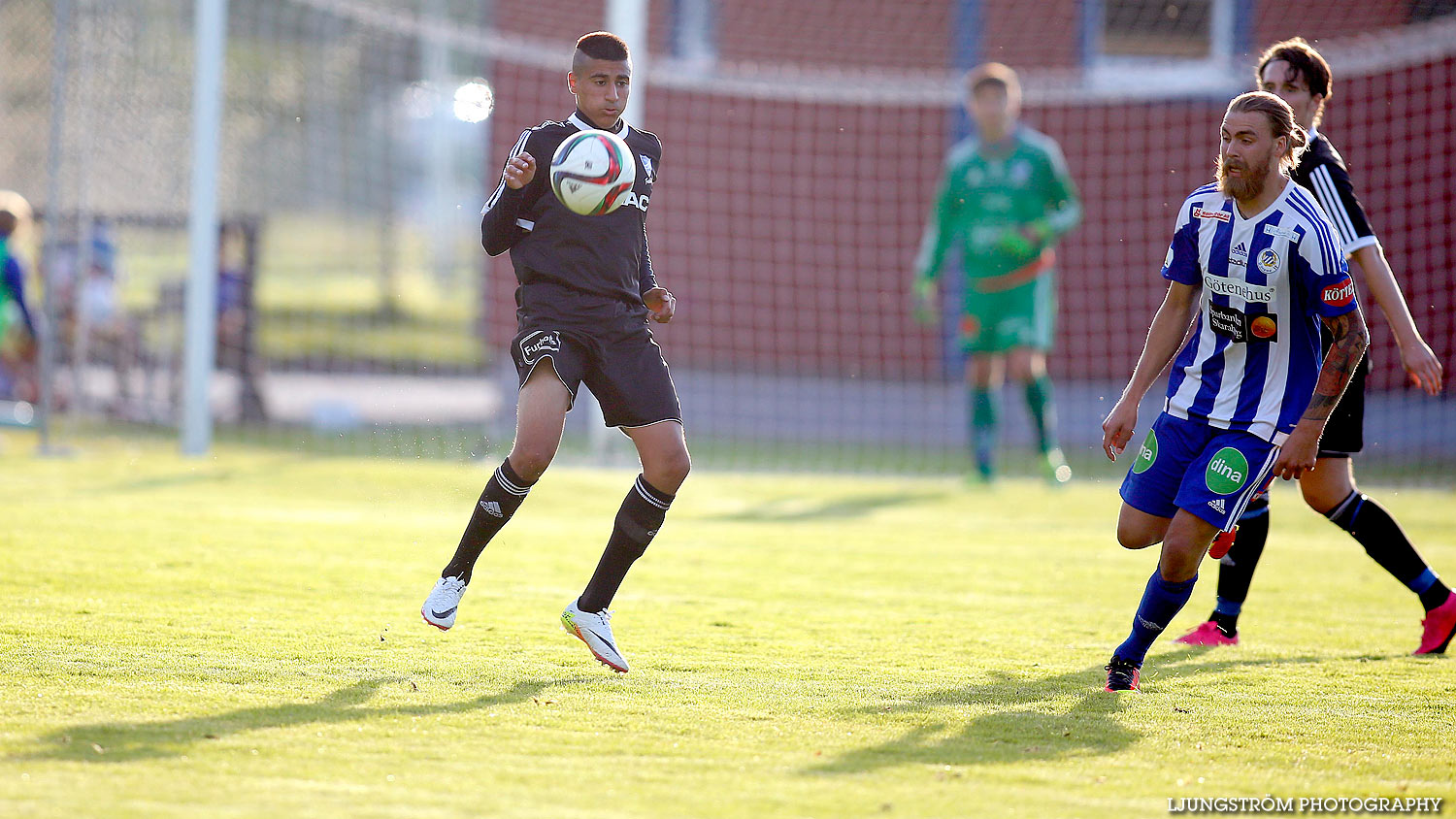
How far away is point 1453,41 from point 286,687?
1086 cm

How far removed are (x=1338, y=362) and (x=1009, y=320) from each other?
5.64m

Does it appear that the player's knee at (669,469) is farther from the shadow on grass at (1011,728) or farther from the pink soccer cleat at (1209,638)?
the pink soccer cleat at (1209,638)

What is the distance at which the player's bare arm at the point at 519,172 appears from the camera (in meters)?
4.25

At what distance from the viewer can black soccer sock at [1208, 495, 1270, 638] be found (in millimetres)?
5160

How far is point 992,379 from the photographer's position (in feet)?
32.6

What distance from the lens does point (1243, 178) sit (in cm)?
409

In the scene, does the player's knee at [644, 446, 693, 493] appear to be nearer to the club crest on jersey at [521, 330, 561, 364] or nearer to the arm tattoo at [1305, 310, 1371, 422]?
the club crest on jersey at [521, 330, 561, 364]

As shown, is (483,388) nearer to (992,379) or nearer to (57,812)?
(992,379)

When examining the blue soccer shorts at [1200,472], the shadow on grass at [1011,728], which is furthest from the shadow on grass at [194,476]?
the blue soccer shorts at [1200,472]

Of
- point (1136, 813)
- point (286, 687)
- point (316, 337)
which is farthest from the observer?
point (316, 337)

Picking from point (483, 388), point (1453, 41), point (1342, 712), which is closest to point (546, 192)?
point (1342, 712)

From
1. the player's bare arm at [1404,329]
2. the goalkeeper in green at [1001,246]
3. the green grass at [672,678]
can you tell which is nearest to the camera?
the green grass at [672,678]

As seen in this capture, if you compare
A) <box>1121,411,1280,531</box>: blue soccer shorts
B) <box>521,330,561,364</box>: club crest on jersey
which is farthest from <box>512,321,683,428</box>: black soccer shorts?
<box>1121,411,1280,531</box>: blue soccer shorts

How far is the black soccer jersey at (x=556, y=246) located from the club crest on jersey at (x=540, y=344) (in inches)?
1.9
